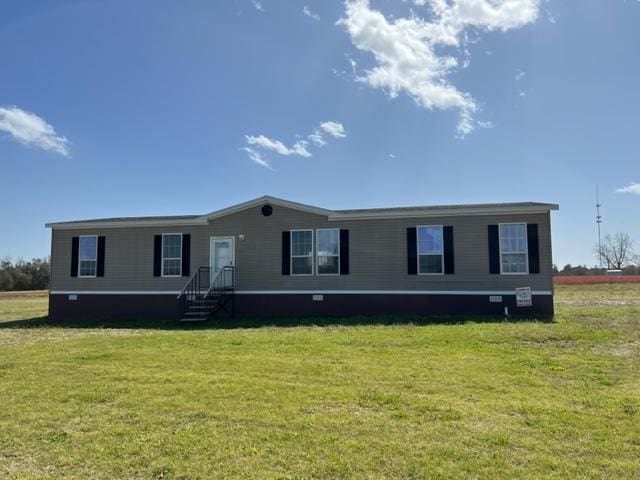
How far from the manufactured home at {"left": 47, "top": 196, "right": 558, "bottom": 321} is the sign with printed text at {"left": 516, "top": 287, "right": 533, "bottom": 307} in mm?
26

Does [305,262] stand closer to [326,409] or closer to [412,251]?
[412,251]

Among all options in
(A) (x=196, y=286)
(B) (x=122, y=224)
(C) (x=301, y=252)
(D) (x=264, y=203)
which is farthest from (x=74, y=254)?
(C) (x=301, y=252)

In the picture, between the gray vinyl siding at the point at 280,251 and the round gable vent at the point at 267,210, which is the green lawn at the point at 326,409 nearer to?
the gray vinyl siding at the point at 280,251

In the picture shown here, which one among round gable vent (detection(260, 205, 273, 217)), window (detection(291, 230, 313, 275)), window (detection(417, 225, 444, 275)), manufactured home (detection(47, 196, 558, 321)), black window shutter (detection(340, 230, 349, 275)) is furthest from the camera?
round gable vent (detection(260, 205, 273, 217))

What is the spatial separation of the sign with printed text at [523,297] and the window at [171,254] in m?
10.3

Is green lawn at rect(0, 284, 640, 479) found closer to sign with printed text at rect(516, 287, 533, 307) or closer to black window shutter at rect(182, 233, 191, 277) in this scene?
sign with printed text at rect(516, 287, 533, 307)

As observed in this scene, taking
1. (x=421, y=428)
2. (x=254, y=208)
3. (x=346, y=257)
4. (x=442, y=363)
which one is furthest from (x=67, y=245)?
(x=421, y=428)

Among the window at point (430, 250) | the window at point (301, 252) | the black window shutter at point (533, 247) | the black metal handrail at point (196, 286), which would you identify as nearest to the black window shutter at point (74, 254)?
the black metal handrail at point (196, 286)

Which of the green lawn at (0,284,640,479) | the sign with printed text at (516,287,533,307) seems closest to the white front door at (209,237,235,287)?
the green lawn at (0,284,640,479)

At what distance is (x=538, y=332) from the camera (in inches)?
399

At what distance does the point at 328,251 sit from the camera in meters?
15.0

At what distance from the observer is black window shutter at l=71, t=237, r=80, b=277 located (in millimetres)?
16641

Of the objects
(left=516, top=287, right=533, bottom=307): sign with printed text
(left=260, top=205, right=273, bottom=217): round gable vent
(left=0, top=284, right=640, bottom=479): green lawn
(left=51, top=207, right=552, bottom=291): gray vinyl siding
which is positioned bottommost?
(left=0, top=284, right=640, bottom=479): green lawn

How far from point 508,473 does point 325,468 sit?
128 centimetres
